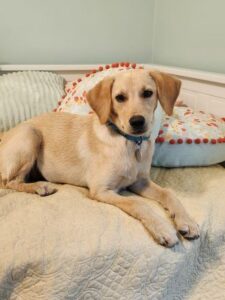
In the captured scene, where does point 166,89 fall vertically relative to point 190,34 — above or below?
below

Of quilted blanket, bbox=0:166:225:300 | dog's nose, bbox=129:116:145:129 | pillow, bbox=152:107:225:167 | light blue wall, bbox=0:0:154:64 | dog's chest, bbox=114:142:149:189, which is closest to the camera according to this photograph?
quilted blanket, bbox=0:166:225:300

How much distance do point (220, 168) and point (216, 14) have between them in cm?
88

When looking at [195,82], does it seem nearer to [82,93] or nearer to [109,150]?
[82,93]

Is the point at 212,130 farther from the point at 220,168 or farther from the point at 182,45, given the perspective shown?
the point at 182,45

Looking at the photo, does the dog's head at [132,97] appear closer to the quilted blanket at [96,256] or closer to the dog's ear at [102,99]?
the dog's ear at [102,99]

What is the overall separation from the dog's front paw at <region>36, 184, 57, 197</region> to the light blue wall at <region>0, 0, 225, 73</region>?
119cm

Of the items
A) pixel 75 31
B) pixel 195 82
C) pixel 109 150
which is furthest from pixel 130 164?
pixel 75 31

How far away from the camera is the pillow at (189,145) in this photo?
1.64m

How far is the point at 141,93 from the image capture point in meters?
1.32

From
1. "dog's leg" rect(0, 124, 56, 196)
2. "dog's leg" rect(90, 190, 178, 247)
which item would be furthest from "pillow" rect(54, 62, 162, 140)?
"dog's leg" rect(90, 190, 178, 247)

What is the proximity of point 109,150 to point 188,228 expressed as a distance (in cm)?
46

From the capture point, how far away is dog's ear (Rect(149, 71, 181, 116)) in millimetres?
1352

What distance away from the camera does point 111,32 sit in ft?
8.06

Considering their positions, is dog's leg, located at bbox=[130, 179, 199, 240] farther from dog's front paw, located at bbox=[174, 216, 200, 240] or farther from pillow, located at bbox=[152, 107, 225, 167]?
pillow, located at bbox=[152, 107, 225, 167]
